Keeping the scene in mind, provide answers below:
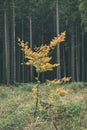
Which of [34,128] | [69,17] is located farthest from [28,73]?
[34,128]

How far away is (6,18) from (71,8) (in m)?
6.98

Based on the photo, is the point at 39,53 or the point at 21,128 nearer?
the point at 39,53

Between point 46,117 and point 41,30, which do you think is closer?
point 46,117

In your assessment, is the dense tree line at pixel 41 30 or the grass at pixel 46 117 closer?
the grass at pixel 46 117

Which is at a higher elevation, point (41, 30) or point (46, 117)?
point (41, 30)

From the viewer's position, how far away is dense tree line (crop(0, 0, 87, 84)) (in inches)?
1571

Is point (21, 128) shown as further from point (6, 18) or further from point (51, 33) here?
point (51, 33)

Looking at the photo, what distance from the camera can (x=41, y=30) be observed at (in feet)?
172

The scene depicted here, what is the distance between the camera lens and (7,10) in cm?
4019

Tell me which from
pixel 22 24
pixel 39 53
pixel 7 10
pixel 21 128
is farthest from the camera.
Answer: pixel 22 24

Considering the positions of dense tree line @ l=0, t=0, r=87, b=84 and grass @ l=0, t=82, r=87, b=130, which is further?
dense tree line @ l=0, t=0, r=87, b=84

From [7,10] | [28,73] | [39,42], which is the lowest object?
[28,73]

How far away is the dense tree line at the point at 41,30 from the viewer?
39.9 meters

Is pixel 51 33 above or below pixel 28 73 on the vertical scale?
above
